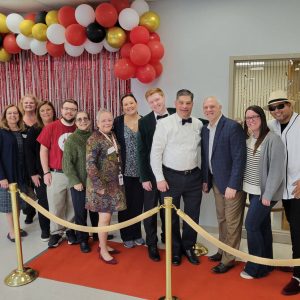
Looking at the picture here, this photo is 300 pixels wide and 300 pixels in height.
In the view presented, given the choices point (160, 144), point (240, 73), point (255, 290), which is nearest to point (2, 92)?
point (160, 144)

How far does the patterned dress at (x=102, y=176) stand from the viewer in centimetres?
291

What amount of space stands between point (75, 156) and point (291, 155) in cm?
189

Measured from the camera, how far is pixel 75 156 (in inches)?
122

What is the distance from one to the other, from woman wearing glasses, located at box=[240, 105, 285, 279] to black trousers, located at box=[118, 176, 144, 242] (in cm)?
114

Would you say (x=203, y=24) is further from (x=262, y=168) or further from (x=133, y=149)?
(x=262, y=168)

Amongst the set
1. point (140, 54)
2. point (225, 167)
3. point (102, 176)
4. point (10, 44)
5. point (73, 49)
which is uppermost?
point (10, 44)

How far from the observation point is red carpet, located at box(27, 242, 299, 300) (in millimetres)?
2600

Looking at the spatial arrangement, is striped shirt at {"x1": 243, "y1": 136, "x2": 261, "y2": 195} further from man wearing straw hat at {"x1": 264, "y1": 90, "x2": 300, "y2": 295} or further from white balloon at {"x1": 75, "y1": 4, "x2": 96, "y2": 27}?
white balloon at {"x1": 75, "y1": 4, "x2": 96, "y2": 27}

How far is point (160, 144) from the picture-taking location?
112 inches

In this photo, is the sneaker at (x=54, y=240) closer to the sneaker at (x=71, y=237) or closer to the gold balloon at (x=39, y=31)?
the sneaker at (x=71, y=237)

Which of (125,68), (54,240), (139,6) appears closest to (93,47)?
(125,68)

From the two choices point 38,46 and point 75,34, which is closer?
point 75,34

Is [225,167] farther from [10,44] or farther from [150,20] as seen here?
[10,44]

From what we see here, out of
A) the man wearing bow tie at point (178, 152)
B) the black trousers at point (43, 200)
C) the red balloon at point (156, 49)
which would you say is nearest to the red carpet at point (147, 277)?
the black trousers at point (43, 200)
